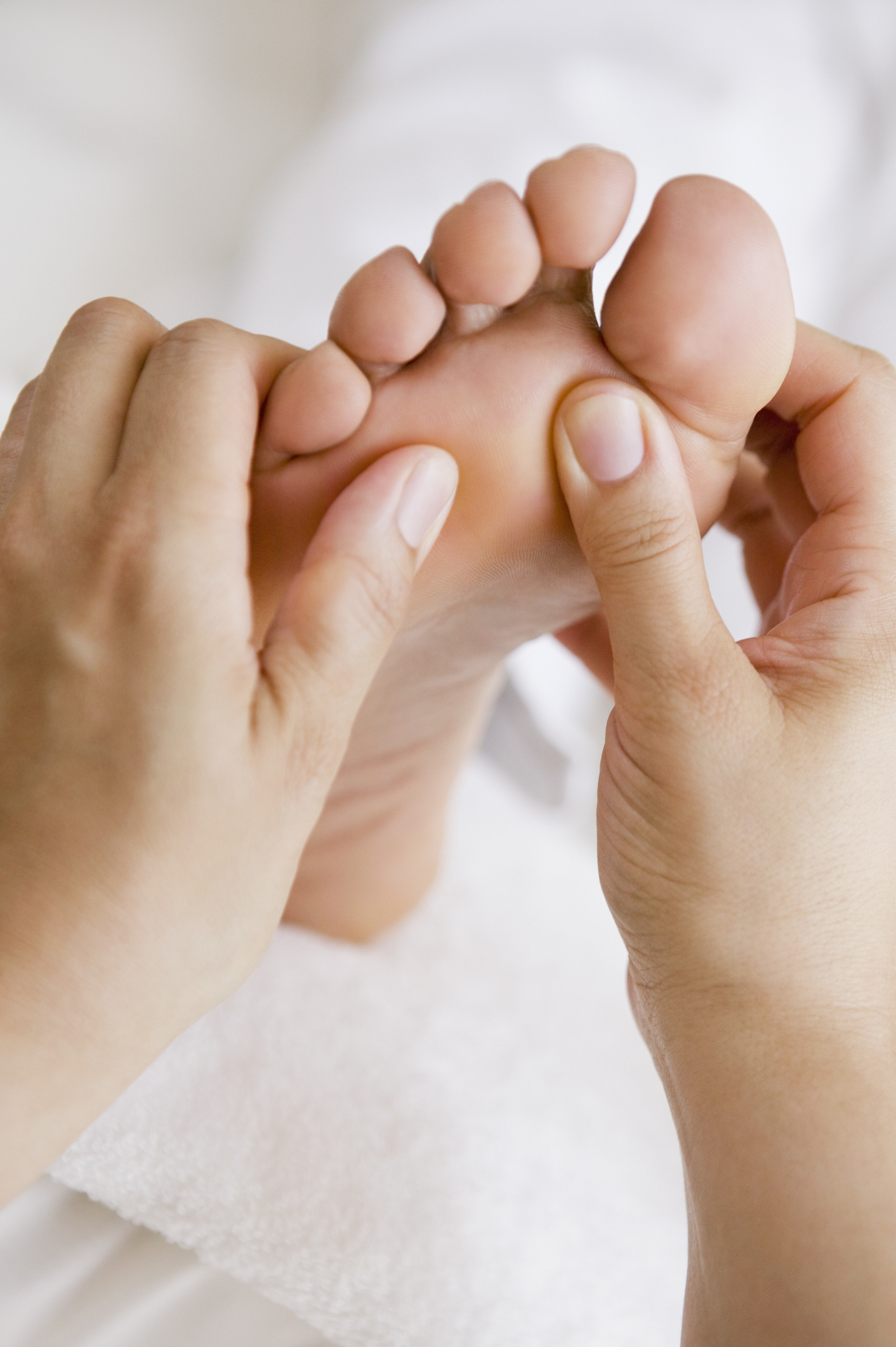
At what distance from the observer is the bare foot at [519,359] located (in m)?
0.52

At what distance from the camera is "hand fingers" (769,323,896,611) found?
593mm

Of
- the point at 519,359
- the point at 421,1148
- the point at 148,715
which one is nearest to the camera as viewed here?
the point at 148,715

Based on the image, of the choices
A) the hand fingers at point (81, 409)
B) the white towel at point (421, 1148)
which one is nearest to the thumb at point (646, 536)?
the hand fingers at point (81, 409)

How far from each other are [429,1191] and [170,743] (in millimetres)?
424

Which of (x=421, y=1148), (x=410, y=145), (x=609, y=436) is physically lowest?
(x=421, y=1148)

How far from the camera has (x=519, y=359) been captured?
54 centimetres

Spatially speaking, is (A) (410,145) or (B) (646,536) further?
(A) (410,145)

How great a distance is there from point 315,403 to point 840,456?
0.30 metres

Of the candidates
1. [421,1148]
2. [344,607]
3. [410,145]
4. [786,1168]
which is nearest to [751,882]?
[786,1168]

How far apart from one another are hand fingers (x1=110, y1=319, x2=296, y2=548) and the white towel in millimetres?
393

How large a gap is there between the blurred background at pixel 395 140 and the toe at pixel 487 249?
404 mm

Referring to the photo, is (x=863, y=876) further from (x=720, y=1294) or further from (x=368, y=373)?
(x=368, y=373)

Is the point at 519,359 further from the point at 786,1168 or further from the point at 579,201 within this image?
the point at 786,1168

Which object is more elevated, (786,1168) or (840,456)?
(840,456)
